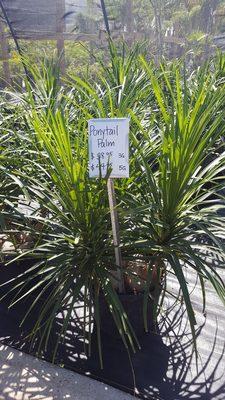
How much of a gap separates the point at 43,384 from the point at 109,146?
82cm

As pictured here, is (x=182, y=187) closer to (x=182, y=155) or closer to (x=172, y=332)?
(x=182, y=155)

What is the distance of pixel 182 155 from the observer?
1349 millimetres

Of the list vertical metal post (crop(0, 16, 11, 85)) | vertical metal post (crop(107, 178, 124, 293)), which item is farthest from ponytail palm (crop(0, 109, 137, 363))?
vertical metal post (crop(0, 16, 11, 85))

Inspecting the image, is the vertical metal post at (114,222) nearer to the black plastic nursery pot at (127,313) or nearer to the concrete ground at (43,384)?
the black plastic nursery pot at (127,313)

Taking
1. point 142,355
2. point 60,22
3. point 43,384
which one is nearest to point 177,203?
point 142,355

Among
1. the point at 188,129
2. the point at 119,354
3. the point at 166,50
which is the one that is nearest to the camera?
the point at 188,129

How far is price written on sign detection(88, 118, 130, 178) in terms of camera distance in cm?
131

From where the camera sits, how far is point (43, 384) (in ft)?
4.71

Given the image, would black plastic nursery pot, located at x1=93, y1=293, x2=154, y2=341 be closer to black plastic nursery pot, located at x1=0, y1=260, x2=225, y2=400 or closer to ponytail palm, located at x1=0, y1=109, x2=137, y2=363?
black plastic nursery pot, located at x1=0, y1=260, x2=225, y2=400

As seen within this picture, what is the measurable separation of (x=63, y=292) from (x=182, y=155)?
577 millimetres

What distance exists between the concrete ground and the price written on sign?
70 centimetres

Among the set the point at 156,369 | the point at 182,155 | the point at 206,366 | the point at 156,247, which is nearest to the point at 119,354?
the point at 156,369

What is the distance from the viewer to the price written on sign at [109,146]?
1.31 meters

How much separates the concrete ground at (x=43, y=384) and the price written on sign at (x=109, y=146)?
699 millimetres
